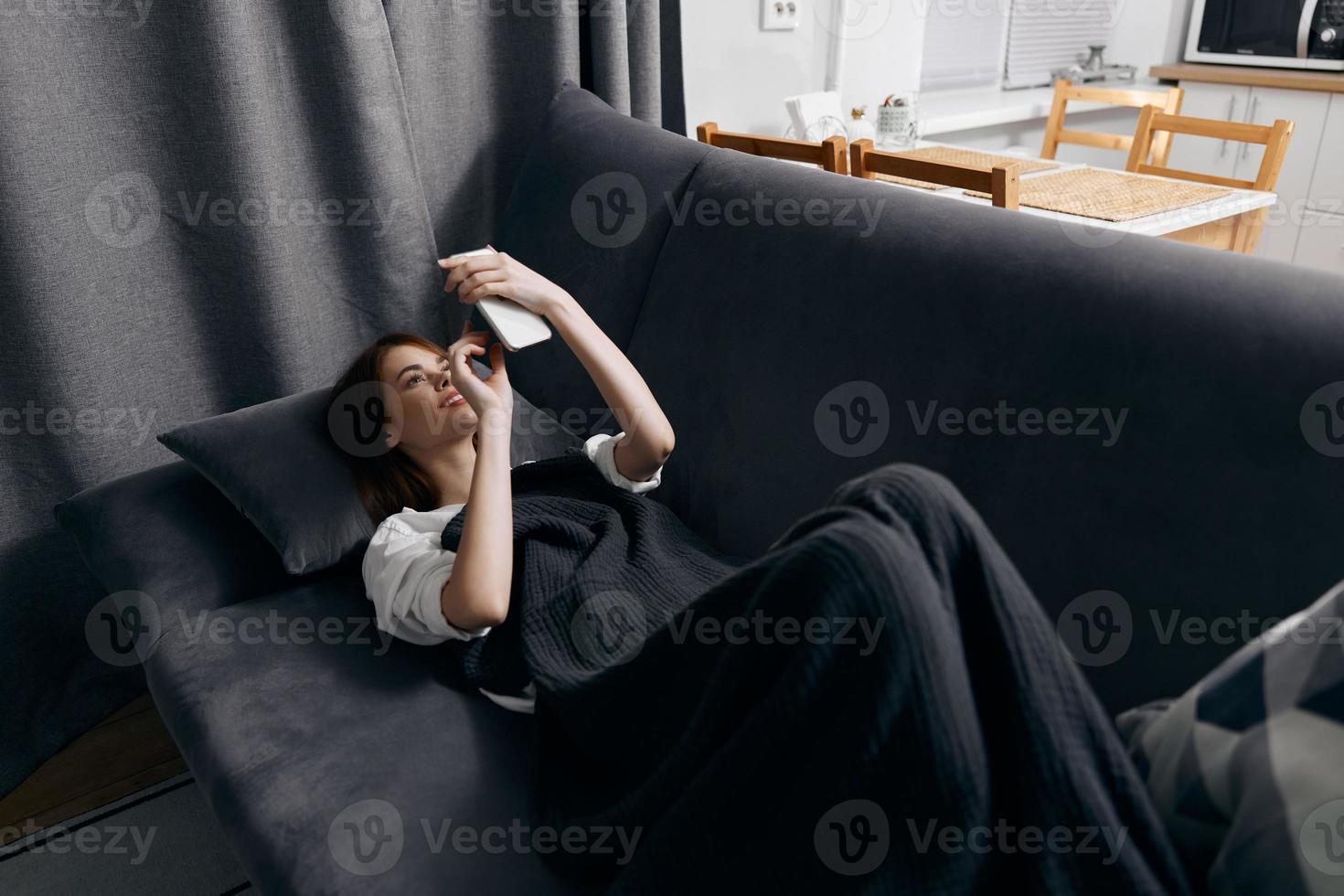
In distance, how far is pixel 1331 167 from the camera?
361 cm

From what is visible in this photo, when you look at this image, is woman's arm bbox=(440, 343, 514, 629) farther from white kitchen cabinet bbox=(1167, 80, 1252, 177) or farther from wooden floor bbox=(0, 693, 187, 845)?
white kitchen cabinet bbox=(1167, 80, 1252, 177)

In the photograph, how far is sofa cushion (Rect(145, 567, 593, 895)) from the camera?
100 centimetres

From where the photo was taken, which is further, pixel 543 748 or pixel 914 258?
pixel 914 258

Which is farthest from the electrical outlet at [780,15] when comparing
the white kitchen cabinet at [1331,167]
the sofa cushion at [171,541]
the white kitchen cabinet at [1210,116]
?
the white kitchen cabinet at [1331,167]

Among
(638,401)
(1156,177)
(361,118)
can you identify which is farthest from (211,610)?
(1156,177)

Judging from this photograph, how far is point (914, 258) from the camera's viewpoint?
1.29 metres

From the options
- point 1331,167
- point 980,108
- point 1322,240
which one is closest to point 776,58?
point 980,108

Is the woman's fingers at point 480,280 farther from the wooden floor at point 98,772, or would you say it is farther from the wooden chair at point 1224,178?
the wooden chair at point 1224,178

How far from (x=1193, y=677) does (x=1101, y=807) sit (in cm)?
35

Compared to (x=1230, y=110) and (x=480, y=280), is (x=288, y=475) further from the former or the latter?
(x=1230, y=110)

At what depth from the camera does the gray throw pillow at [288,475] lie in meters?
1.42

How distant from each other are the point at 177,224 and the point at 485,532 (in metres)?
0.96

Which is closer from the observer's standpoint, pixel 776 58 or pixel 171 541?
pixel 171 541

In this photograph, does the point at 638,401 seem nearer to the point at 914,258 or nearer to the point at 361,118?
the point at 914,258
